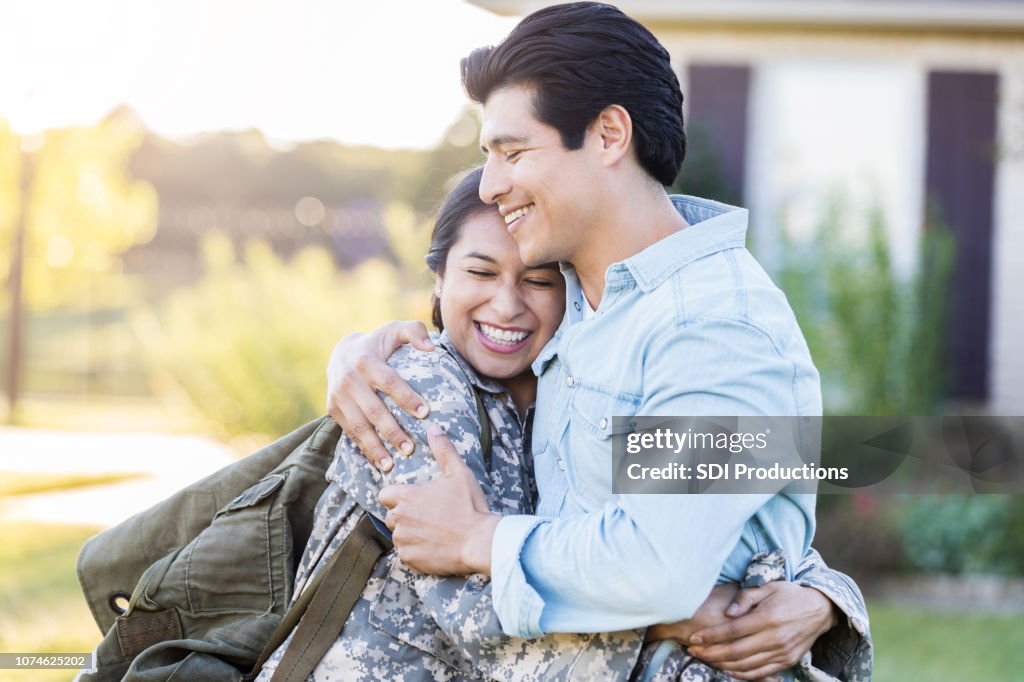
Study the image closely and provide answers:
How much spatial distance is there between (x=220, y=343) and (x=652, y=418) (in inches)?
338

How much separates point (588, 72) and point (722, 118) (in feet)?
25.7

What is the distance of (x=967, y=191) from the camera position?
9938 millimetres

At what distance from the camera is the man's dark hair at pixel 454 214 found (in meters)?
2.94

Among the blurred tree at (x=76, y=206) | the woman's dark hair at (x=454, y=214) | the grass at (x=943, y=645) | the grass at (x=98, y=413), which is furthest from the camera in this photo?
the blurred tree at (x=76, y=206)

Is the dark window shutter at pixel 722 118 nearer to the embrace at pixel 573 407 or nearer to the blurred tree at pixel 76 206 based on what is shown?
the embrace at pixel 573 407

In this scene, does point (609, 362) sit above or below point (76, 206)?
below

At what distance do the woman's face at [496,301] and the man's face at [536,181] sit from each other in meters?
0.16

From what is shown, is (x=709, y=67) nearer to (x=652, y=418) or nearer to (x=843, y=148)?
(x=843, y=148)

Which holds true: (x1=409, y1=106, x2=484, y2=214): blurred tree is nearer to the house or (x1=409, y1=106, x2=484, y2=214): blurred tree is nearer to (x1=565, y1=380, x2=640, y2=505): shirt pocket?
the house

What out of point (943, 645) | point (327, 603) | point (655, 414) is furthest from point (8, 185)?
point (655, 414)

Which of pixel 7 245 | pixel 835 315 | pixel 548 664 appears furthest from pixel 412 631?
pixel 7 245

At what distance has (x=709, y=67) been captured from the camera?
10062mm

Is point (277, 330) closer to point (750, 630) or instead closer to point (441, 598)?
point (441, 598)

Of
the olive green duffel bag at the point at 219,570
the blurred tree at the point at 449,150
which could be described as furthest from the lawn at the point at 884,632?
the blurred tree at the point at 449,150
